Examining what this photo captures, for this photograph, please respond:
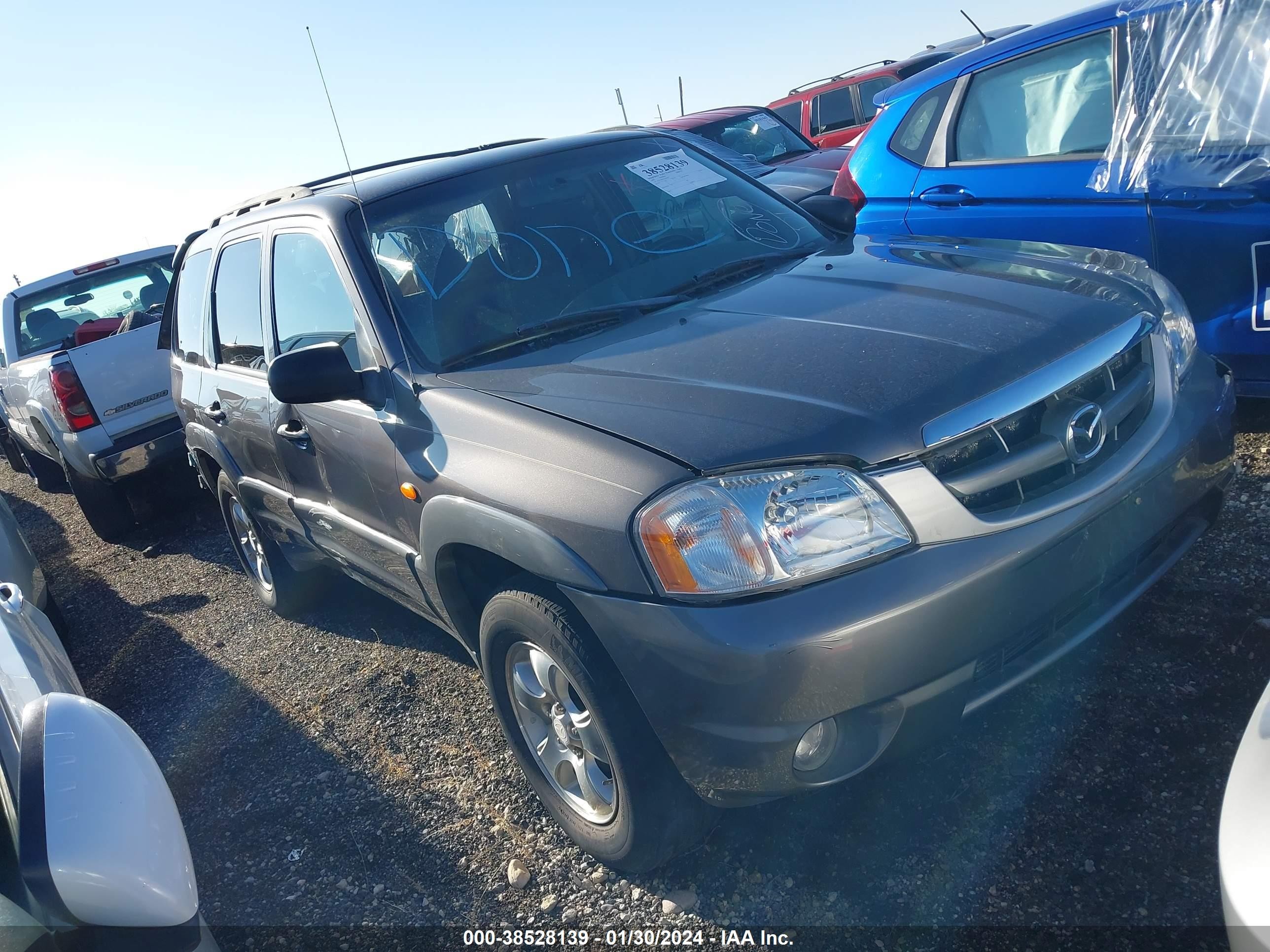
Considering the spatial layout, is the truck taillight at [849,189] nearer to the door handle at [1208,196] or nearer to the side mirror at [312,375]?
the door handle at [1208,196]

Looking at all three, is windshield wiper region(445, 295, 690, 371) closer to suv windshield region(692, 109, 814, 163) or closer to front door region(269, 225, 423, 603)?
front door region(269, 225, 423, 603)

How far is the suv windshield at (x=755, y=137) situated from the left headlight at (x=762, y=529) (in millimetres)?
8080

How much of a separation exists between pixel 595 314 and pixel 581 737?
124 cm

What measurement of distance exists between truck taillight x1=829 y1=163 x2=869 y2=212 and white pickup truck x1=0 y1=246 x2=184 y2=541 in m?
4.53

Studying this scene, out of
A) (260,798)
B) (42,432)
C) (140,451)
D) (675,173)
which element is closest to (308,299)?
(675,173)

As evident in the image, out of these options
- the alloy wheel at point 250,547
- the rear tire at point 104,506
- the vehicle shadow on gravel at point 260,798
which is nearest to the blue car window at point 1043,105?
the vehicle shadow on gravel at point 260,798

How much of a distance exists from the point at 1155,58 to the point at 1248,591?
2197 millimetres

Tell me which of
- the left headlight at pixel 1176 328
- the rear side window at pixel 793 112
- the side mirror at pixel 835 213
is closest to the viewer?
the left headlight at pixel 1176 328

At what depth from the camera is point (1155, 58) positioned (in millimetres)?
3842

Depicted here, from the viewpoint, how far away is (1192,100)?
12.3 ft

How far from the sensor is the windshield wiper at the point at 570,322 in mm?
2799

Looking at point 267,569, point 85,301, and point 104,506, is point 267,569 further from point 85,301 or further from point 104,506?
point 85,301

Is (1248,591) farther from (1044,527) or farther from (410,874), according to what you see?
(410,874)

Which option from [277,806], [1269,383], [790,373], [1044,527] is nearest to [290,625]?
[277,806]
